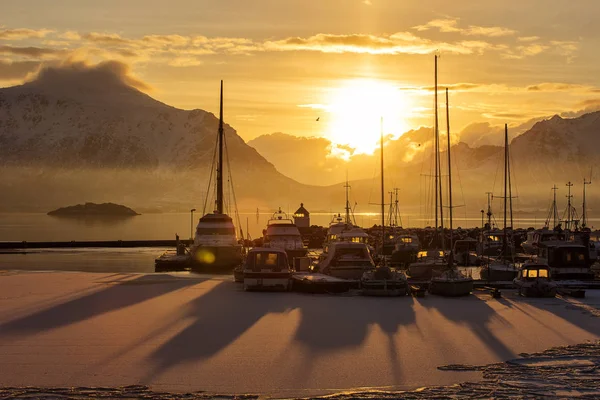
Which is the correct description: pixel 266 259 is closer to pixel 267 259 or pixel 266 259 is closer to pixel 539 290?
pixel 267 259

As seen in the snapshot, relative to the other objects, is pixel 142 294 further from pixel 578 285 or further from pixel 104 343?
pixel 578 285

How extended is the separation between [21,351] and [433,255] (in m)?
36.8

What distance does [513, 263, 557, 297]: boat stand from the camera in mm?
39469

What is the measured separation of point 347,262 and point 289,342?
20.6 meters

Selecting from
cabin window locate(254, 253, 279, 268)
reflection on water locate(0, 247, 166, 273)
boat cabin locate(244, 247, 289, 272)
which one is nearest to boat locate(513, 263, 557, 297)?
boat cabin locate(244, 247, 289, 272)

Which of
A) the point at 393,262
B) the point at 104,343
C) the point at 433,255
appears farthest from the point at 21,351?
the point at 393,262

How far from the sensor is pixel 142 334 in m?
27.6

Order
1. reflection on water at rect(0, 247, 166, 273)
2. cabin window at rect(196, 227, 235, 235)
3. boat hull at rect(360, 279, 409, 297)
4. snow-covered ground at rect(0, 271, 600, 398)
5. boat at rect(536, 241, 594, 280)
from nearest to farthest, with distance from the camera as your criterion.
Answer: snow-covered ground at rect(0, 271, 600, 398)
boat hull at rect(360, 279, 409, 297)
boat at rect(536, 241, 594, 280)
cabin window at rect(196, 227, 235, 235)
reflection on water at rect(0, 247, 166, 273)

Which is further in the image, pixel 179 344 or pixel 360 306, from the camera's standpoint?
pixel 360 306

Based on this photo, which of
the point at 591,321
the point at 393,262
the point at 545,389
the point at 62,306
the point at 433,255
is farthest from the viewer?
the point at 393,262

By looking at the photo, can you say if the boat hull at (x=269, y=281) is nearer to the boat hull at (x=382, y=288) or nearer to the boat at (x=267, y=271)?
the boat at (x=267, y=271)

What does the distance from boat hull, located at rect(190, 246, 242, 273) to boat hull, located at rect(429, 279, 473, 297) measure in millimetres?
26228

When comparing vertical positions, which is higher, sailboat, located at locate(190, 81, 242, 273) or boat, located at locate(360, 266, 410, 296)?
sailboat, located at locate(190, 81, 242, 273)

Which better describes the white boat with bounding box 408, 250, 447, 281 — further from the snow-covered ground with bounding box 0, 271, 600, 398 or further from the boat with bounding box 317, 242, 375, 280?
the snow-covered ground with bounding box 0, 271, 600, 398
